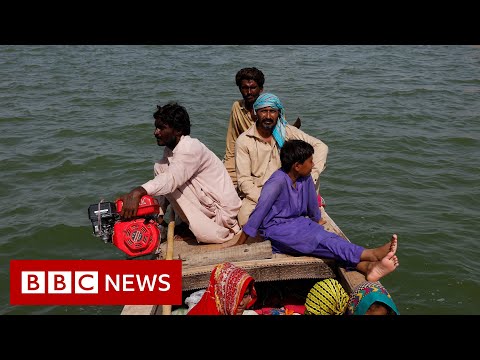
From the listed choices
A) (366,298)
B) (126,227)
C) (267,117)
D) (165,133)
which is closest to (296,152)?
(267,117)

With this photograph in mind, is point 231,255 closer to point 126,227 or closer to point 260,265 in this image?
point 260,265

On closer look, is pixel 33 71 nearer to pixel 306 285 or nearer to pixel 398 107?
pixel 398 107

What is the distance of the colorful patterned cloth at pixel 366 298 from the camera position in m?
3.12

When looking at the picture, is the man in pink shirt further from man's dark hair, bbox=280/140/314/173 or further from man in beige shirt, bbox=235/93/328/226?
man's dark hair, bbox=280/140/314/173

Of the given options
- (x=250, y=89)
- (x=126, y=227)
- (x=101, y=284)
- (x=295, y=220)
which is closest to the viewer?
(x=101, y=284)

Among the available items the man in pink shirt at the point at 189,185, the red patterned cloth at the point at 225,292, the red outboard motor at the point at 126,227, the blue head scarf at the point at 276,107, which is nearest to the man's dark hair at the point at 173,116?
the man in pink shirt at the point at 189,185

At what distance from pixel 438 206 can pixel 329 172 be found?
1786 millimetres

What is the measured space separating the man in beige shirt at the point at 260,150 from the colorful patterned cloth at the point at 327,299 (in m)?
1.05

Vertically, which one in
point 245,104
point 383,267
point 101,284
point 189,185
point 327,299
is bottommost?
point 327,299

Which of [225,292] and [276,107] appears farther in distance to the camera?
[276,107]

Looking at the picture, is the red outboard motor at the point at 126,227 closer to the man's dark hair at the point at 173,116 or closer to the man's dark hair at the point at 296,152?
the man's dark hair at the point at 173,116

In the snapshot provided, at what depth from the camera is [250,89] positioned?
4.83 metres

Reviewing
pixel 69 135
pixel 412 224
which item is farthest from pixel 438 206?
pixel 69 135

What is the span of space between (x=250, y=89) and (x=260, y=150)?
794 millimetres
